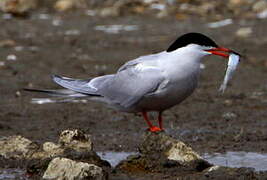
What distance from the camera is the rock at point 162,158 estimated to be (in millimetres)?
5301

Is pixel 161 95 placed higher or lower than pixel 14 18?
higher

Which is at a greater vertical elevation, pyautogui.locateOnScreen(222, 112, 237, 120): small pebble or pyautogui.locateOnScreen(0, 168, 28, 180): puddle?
pyautogui.locateOnScreen(0, 168, 28, 180): puddle

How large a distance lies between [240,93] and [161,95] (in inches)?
135

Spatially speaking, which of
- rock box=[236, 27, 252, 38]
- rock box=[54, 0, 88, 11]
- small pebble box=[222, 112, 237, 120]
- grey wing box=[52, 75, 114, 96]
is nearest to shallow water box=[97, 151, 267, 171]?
grey wing box=[52, 75, 114, 96]

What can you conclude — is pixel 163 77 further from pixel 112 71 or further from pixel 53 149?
pixel 112 71

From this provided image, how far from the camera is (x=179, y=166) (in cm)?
531

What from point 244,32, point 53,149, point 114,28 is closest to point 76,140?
point 53,149

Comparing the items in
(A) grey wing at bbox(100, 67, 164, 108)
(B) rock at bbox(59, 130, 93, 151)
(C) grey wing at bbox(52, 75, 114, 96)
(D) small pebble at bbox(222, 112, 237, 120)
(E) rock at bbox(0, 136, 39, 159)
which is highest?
(A) grey wing at bbox(100, 67, 164, 108)

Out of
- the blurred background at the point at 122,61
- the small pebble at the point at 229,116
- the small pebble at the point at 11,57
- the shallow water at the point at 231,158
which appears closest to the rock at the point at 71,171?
the shallow water at the point at 231,158

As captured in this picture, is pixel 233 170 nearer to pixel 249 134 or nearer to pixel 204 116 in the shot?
pixel 249 134

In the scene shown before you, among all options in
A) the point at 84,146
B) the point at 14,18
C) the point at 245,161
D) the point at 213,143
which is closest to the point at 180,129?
the point at 213,143

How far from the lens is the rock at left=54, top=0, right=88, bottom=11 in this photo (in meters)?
13.8

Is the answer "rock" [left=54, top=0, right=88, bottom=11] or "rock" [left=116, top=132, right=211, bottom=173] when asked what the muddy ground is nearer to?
"rock" [left=54, top=0, right=88, bottom=11]

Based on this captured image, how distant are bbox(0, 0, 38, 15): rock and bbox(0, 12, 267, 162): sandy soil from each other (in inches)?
9.4
